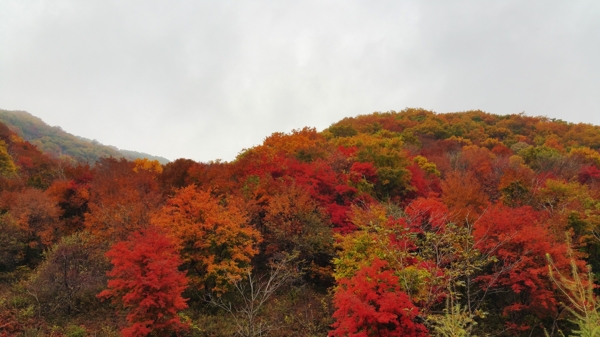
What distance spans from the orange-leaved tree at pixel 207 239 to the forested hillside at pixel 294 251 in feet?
0.36

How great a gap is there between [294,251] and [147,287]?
795 centimetres

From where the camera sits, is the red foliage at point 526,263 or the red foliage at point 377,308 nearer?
the red foliage at point 377,308

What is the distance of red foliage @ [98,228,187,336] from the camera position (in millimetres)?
16094

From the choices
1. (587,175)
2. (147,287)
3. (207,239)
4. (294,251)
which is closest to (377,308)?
(294,251)

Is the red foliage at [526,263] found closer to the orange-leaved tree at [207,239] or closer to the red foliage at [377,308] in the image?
the red foliage at [377,308]

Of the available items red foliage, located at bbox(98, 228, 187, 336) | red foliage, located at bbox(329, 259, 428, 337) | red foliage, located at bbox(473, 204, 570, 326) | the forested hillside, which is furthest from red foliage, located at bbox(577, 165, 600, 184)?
red foliage, located at bbox(98, 228, 187, 336)

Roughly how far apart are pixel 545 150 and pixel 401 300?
Result: 45.8 metres

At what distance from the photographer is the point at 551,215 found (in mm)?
25375

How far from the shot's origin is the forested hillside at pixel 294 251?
48.8 ft

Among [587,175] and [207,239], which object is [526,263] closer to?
[207,239]

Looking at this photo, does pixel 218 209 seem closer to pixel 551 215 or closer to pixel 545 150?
pixel 551 215

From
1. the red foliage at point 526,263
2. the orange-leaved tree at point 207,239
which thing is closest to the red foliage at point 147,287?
the orange-leaved tree at point 207,239

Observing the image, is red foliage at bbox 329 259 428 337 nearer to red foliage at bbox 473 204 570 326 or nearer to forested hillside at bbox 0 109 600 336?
forested hillside at bbox 0 109 600 336

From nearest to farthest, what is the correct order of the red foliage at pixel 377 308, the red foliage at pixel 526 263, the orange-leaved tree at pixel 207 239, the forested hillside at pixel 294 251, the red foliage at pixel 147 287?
the red foliage at pixel 377 308 < the forested hillside at pixel 294 251 < the red foliage at pixel 147 287 < the red foliage at pixel 526 263 < the orange-leaved tree at pixel 207 239
